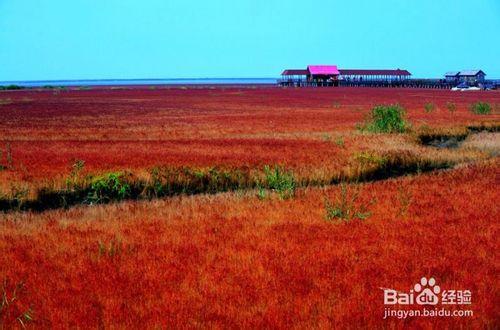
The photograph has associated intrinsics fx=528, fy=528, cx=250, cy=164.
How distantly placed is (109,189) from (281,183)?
5.23 metres

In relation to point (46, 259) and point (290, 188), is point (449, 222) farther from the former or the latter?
point (46, 259)

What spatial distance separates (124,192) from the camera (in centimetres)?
1563

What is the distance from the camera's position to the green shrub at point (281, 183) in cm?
1448

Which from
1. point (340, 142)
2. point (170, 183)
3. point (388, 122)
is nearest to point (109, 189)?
point (170, 183)

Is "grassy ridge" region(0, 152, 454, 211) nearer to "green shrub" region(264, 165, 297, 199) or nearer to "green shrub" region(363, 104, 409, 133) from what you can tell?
"green shrub" region(264, 165, 297, 199)

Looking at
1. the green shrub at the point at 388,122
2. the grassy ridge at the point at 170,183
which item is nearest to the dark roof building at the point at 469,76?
the green shrub at the point at 388,122

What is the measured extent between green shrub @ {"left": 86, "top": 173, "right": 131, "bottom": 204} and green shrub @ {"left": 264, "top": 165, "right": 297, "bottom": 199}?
4344 mm

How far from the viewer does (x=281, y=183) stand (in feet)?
50.5

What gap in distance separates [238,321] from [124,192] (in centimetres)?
994

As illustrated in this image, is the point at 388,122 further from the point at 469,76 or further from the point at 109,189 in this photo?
the point at 469,76

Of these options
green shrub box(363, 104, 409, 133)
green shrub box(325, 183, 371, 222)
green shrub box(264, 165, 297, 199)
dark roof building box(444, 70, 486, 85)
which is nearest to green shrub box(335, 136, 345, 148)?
green shrub box(363, 104, 409, 133)

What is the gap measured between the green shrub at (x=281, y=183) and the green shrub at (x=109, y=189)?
171 inches

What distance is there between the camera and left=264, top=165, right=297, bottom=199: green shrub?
14477mm

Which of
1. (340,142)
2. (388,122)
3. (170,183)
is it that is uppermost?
(388,122)
